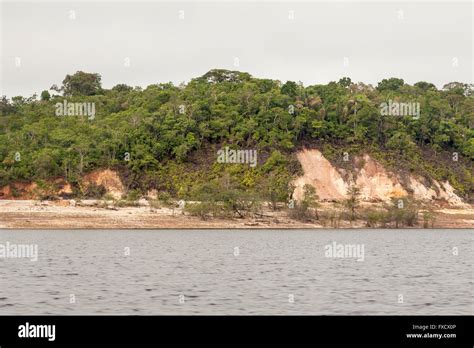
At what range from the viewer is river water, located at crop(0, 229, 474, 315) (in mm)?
30922

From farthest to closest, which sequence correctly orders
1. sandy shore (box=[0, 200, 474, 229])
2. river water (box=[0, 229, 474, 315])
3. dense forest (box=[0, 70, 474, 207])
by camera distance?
dense forest (box=[0, 70, 474, 207]) → sandy shore (box=[0, 200, 474, 229]) → river water (box=[0, 229, 474, 315])

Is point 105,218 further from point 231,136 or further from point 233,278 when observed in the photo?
point 233,278

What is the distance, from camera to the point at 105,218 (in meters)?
91.0

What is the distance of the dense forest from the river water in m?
36.9

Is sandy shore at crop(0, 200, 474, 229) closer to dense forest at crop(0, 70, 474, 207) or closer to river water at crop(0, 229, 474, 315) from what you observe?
dense forest at crop(0, 70, 474, 207)

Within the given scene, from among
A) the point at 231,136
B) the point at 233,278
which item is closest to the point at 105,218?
the point at 231,136

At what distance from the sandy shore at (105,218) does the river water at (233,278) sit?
15.4 metres

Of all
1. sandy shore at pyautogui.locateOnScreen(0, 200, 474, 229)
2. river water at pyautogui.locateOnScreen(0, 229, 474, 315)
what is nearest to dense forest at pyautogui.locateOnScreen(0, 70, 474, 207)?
sandy shore at pyautogui.locateOnScreen(0, 200, 474, 229)

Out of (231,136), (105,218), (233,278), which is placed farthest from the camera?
(231,136)

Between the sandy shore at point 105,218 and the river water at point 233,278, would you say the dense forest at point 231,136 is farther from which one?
the river water at point 233,278

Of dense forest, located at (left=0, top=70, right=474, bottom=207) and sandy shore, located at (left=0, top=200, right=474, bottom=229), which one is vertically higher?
dense forest, located at (left=0, top=70, right=474, bottom=207)

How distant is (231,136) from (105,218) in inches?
1348

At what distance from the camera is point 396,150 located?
119 meters
